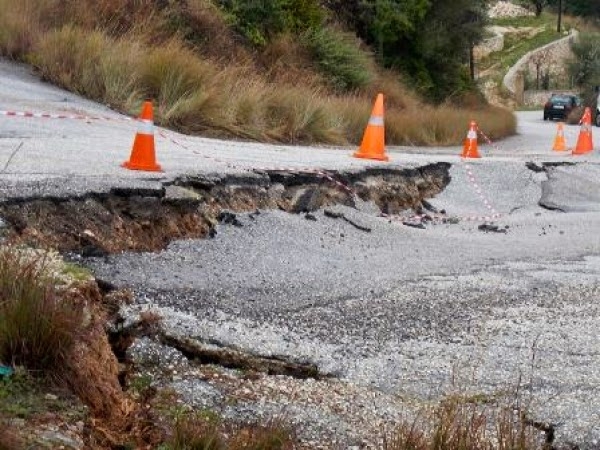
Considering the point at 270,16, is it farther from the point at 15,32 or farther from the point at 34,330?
the point at 34,330

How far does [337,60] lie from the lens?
21.9 m

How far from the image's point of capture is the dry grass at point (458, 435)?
10.7 ft

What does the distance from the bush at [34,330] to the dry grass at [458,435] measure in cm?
127

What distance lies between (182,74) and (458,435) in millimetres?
10684

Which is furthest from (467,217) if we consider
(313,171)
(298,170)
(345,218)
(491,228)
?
(345,218)

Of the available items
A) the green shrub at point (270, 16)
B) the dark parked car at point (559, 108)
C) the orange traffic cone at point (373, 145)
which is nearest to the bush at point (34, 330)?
the orange traffic cone at point (373, 145)

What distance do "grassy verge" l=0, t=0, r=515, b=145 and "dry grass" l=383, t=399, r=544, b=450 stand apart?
9.10m

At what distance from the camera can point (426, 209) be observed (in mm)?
10320

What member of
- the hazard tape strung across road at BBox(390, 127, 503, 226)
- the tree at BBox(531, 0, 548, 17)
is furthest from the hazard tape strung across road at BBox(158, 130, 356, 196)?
the tree at BBox(531, 0, 548, 17)

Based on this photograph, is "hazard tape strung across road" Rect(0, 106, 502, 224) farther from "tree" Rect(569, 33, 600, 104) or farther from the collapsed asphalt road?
"tree" Rect(569, 33, 600, 104)

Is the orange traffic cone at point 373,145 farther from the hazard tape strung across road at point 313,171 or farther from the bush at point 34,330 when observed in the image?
the bush at point 34,330

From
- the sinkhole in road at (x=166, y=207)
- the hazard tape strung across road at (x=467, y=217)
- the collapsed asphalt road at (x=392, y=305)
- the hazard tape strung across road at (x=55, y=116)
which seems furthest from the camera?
the hazard tape strung across road at (x=55, y=116)

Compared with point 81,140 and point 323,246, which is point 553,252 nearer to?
point 323,246

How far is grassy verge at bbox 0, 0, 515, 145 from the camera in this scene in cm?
1277
